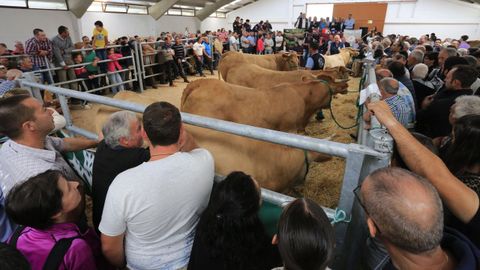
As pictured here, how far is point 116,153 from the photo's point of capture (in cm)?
161

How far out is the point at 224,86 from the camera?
3.77 meters

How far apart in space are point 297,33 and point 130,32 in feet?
34.4

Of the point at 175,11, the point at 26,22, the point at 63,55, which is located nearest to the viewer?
the point at 63,55

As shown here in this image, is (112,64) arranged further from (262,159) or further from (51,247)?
(51,247)

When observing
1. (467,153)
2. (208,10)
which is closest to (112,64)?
(467,153)

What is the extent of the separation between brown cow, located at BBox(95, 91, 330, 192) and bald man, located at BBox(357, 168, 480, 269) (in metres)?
1.04

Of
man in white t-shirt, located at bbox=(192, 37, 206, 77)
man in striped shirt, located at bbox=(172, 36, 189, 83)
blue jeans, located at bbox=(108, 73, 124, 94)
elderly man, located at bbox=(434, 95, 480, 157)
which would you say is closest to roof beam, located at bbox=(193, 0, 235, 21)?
man in white t-shirt, located at bbox=(192, 37, 206, 77)

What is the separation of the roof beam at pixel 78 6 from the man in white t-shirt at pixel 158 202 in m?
14.9

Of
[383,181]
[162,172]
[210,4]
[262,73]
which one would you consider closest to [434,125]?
[383,181]

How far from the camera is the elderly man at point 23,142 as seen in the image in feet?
5.36

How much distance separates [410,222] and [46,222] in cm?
143

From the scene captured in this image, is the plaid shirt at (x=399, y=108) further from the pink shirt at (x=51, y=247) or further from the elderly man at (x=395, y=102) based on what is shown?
the pink shirt at (x=51, y=247)

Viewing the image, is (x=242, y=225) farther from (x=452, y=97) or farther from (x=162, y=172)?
(x=452, y=97)

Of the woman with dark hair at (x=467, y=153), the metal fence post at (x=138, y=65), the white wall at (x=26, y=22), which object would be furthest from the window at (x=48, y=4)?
the woman with dark hair at (x=467, y=153)
